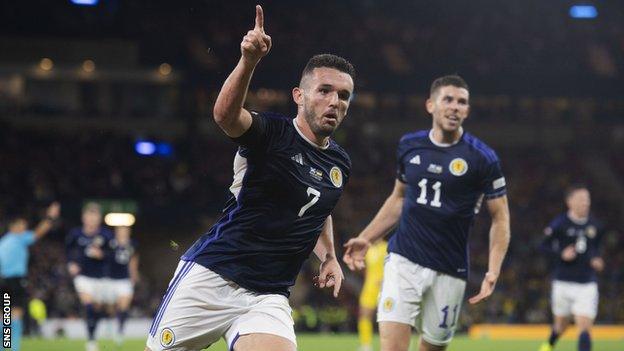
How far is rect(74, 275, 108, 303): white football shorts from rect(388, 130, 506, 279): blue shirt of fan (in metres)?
9.00

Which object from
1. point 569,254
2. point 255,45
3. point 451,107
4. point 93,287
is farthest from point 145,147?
point 255,45

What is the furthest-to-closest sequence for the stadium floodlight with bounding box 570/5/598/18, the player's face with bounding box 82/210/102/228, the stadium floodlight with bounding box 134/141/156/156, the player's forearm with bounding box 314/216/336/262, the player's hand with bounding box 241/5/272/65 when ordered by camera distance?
the stadium floodlight with bounding box 134/141/156/156, the stadium floodlight with bounding box 570/5/598/18, the player's face with bounding box 82/210/102/228, the player's forearm with bounding box 314/216/336/262, the player's hand with bounding box 241/5/272/65

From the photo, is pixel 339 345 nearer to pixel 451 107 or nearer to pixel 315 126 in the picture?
pixel 451 107

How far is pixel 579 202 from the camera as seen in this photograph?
12.4 meters

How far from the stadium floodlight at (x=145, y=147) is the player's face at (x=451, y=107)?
24.3 m

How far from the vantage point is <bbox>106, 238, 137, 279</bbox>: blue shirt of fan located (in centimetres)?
1571

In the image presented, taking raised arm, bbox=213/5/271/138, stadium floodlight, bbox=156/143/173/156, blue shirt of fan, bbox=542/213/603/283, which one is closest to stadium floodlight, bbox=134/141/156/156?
stadium floodlight, bbox=156/143/173/156

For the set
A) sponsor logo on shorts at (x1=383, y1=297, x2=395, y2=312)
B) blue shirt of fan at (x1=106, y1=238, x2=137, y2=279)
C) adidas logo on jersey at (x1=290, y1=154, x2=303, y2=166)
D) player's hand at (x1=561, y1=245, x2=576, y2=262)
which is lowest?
blue shirt of fan at (x1=106, y1=238, x2=137, y2=279)

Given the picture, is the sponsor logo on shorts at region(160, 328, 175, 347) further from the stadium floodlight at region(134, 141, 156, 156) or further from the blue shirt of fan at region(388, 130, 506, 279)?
the stadium floodlight at region(134, 141, 156, 156)

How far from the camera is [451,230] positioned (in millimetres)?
7355

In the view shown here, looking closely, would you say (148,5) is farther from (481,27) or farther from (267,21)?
(481,27)

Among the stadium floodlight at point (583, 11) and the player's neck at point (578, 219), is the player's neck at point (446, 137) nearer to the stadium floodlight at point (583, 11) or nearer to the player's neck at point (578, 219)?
the player's neck at point (578, 219)

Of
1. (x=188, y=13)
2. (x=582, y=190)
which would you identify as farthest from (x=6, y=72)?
(x=582, y=190)

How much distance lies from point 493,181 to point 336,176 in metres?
2.61
